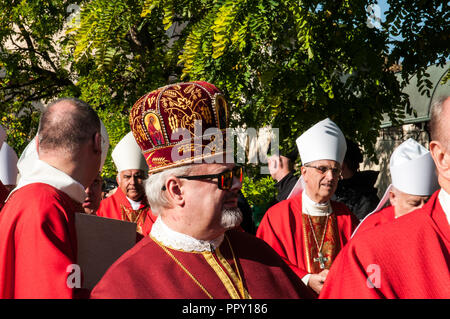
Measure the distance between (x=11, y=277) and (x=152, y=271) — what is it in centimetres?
57

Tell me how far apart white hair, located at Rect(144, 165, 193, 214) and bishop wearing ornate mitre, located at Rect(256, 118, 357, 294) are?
2145 mm

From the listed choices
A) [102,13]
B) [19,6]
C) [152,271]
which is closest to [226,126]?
[152,271]

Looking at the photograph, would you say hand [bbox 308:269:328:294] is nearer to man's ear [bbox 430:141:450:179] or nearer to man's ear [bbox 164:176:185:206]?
man's ear [bbox 164:176:185:206]

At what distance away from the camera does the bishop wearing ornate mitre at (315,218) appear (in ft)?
15.2

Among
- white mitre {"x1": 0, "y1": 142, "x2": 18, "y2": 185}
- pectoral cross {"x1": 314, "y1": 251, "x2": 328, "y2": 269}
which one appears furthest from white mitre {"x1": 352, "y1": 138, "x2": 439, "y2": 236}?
white mitre {"x1": 0, "y1": 142, "x2": 18, "y2": 185}

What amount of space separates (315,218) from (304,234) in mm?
164

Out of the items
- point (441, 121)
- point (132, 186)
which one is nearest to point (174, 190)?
point (441, 121)

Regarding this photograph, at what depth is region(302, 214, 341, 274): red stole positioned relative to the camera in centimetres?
461

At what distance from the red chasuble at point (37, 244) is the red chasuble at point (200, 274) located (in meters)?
0.18

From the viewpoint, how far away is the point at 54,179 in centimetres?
251

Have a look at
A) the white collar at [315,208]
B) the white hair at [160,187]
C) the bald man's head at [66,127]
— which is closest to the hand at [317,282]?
the white collar at [315,208]

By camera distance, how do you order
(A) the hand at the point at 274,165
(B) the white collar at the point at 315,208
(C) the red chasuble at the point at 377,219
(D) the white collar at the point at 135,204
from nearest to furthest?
(C) the red chasuble at the point at 377,219
(B) the white collar at the point at 315,208
(D) the white collar at the point at 135,204
(A) the hand at the point at 274,165

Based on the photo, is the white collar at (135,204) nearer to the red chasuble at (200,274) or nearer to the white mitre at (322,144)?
the white mitre at (322,144)

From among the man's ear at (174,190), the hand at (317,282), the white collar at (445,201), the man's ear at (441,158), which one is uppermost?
the man's ear at (441,158)
